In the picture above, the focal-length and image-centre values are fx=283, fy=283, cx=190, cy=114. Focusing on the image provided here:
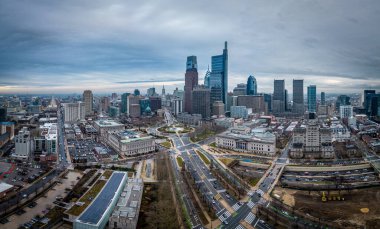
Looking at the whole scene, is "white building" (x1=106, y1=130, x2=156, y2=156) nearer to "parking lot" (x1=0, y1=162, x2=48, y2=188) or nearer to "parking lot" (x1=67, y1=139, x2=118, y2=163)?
"parking lot" (x1=67, y1=139, x2=118, y2=163)

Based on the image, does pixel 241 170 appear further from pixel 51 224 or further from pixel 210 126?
pixel 210 126

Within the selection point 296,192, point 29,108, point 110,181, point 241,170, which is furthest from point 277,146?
point 29,108

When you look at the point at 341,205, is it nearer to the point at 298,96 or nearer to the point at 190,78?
the point at 190,78

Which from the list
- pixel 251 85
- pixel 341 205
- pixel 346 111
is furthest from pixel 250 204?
pixel 251 85

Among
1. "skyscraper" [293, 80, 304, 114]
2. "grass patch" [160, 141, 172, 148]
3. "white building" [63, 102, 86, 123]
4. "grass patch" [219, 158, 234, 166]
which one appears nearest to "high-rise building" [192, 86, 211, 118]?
"white building" [63, 102, 86, 123]

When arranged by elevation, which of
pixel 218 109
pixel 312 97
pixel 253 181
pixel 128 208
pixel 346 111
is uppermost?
pixel 312 97

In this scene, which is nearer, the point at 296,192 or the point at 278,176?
the point at 296,192
